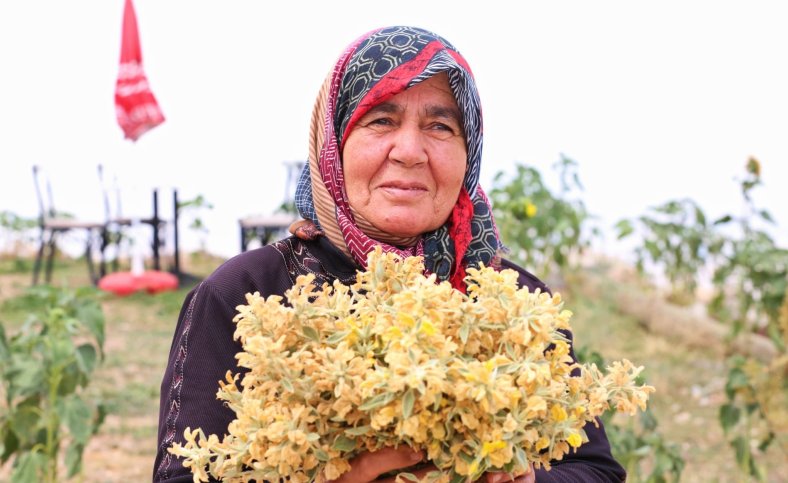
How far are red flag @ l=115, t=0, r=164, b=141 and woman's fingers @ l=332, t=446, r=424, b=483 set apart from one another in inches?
318

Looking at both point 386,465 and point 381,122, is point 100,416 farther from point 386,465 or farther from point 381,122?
point 386,465

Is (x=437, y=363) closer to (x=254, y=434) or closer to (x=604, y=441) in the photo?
(x=254, y=434)

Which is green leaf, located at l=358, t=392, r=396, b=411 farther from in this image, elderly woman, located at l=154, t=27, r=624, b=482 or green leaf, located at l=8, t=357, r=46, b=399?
green leaf, located at l=8, t=357, r=46, b=399

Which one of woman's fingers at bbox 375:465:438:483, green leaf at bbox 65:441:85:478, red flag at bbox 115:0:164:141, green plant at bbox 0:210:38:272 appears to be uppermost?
woman's fingers at bbox 375:465:438:483

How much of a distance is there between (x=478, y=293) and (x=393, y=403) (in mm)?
231

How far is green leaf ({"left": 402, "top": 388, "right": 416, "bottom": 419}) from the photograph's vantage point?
114cm

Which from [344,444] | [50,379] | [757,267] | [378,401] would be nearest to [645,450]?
[757,267]

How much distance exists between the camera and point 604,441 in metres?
2.04

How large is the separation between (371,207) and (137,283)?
794cm

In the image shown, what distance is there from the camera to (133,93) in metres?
8.96

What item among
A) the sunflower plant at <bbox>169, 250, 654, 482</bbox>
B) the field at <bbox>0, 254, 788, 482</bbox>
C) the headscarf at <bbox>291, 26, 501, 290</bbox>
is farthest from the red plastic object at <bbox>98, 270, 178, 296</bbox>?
the sunflower plant at <bbox>169, 250, 654, 482</bbox>

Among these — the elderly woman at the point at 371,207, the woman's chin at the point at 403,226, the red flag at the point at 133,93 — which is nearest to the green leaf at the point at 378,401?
the elderly woman at the point at 371,207

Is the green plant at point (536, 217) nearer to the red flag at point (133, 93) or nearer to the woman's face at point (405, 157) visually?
the woman's face at point (405, 157)

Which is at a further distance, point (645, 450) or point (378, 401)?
point (645, 450)
